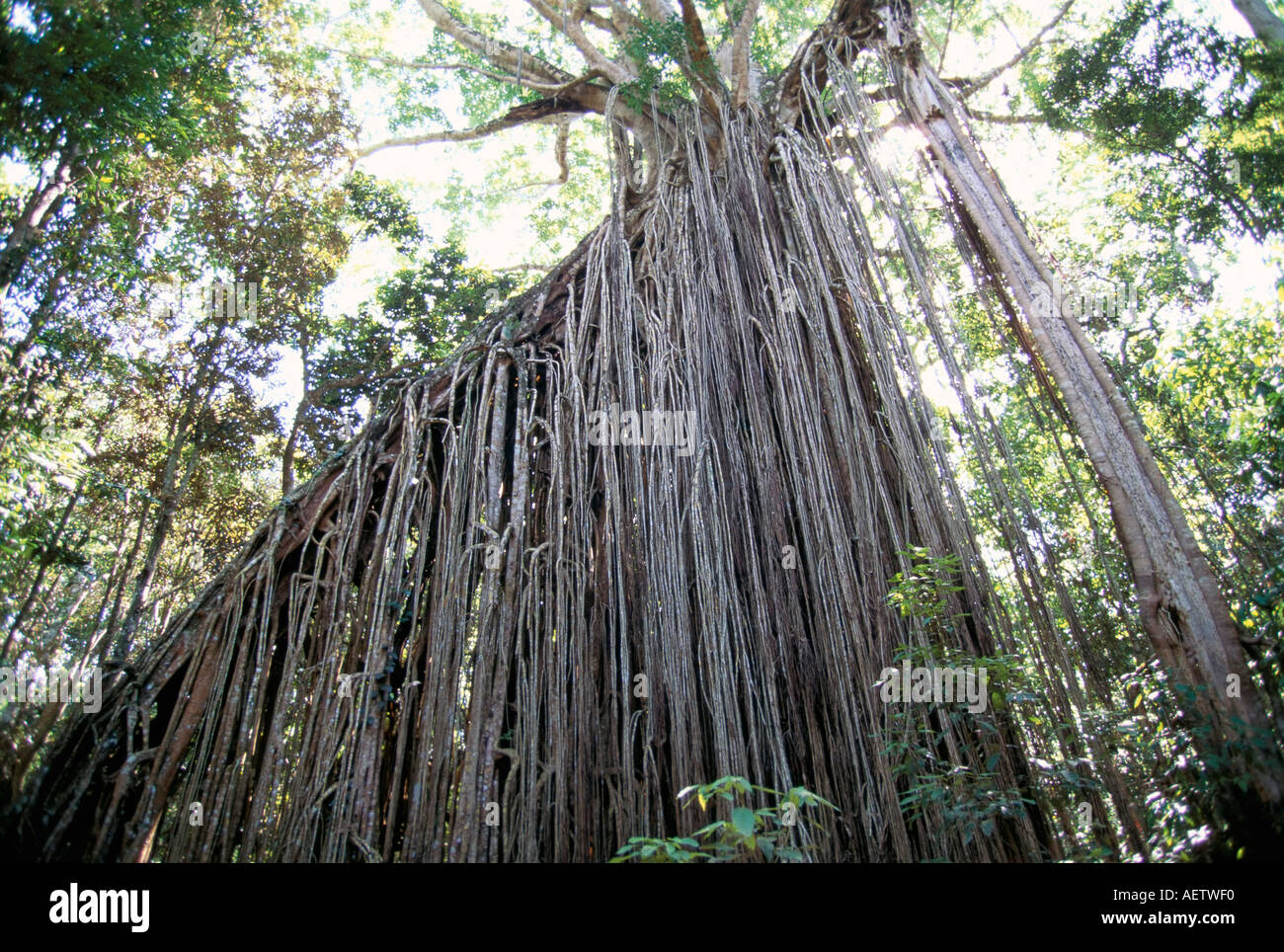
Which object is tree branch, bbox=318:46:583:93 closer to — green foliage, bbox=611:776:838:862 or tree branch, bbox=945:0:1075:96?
tree branch, bbox=945:0:1075:96

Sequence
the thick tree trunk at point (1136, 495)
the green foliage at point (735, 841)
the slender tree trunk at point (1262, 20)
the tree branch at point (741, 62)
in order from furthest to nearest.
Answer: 1. the tree branch at point (741, 62)
2. the slender tree trunk at point (1262, 20)
3. the thick tree trunk at point (1136, 495)
4. the green foliage at point (735, 841)

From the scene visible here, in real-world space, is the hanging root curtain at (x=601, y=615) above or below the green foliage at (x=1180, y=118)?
below

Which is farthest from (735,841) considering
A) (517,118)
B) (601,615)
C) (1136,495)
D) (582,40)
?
(582,40)

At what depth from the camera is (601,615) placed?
3.40 meters

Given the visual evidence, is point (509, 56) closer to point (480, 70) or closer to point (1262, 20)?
point (480, 70)

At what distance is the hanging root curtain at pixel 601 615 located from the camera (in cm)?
282

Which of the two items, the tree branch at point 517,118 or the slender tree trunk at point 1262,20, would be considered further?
the tree branch at point 517,118

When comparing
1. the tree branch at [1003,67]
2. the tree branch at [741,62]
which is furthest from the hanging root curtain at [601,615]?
the tree branch at [1003,67]

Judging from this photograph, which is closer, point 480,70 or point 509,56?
point 509,56

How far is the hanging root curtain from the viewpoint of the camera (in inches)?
111

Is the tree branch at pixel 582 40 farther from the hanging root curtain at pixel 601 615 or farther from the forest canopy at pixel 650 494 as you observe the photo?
the hanging root curtain at pixel 601 615

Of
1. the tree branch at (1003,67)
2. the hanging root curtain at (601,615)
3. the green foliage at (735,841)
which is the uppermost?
the tree branch at (1003,67)

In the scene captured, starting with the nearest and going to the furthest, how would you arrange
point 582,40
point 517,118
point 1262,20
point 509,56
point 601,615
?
1. point 601,615
2. point 1262,20
3. point 517,118
4. point 509,56
5. point 582,40

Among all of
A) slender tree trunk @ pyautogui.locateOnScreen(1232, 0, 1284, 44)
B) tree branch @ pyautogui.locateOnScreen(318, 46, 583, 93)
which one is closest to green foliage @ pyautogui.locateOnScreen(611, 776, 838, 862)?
tree branch @ pyautogui.locateOnScreen(318, 46, 583, 93)
